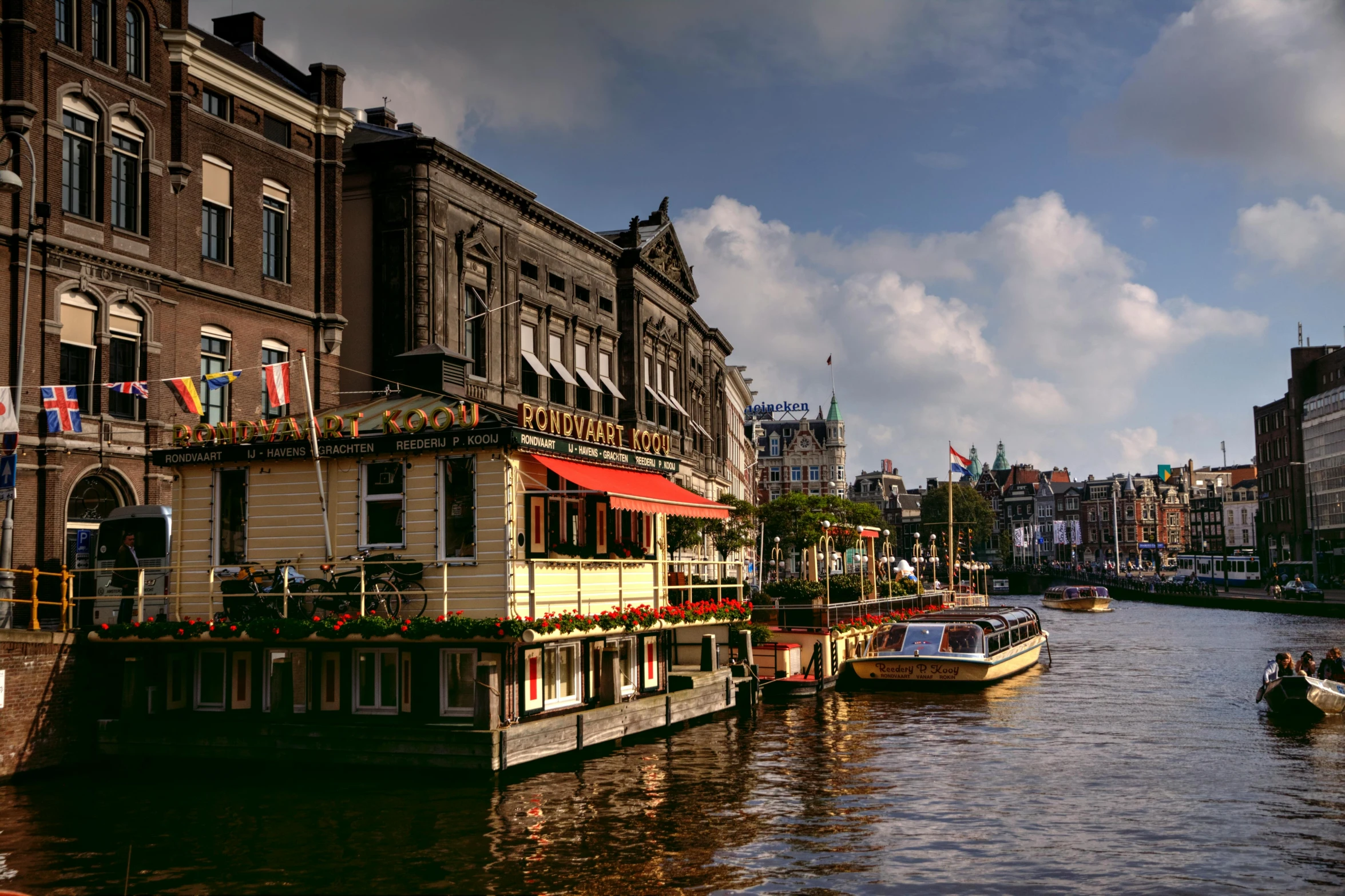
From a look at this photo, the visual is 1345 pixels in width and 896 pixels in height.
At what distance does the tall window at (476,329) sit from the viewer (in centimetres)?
4884

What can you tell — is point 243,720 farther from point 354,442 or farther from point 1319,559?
point 1319,559

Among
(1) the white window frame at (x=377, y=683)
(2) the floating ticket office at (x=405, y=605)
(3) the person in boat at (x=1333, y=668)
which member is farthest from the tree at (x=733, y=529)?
(1) the white window frame at (x=377, y=683)

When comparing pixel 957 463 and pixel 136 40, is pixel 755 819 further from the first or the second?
pixel 957 463

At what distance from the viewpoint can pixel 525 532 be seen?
25672mm

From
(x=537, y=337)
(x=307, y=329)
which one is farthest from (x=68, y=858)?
(x=537, y=337)

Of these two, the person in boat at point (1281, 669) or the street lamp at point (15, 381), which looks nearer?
the street lamp at point (15, 381)

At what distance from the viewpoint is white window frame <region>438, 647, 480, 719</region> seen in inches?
961

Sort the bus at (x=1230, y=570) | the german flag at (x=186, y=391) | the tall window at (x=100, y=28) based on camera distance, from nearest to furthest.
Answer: the german flag at (x=186, y=391)
the tall window at (x=100, y=28)
the bus at (x=1230, y=570)

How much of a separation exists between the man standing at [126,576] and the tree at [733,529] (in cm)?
4073

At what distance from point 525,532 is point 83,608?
13.3 m

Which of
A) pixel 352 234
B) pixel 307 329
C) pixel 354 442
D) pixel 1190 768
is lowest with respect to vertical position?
pixel 1190 768

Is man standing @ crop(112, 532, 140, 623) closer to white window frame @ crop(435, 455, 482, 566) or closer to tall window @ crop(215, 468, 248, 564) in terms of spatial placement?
tall window @ crop(215, 468, 248, 564)

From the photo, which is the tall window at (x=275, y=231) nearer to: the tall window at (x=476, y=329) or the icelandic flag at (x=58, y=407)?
the tall window at (x=476, y=329)

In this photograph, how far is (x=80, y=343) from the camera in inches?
1321
